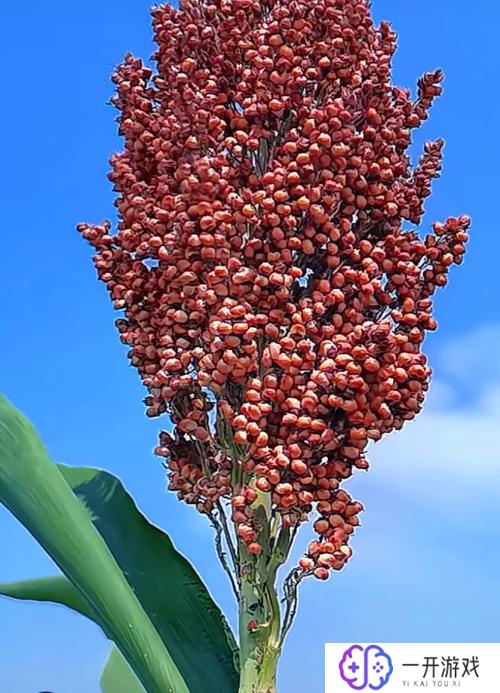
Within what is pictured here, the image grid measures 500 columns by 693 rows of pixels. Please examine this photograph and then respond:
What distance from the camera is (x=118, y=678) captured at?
3.02 meters

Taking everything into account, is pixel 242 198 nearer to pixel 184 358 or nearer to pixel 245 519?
pixel 184 358

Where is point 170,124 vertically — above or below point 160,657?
above

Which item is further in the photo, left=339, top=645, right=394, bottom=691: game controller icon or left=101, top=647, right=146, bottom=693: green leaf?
left=339, top=645, right=394, bottom=691: game controller icon

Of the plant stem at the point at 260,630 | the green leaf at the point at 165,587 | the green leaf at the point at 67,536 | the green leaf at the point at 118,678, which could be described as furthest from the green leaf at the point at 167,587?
the green leaf at the point at 118,678

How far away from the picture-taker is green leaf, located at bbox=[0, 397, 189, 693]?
7.07 feet

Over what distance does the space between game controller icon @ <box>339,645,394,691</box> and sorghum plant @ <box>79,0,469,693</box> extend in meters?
1.14

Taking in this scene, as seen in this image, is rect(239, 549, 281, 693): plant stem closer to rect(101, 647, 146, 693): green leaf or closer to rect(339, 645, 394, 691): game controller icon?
rect(101, 647, 146, 693): green leaf

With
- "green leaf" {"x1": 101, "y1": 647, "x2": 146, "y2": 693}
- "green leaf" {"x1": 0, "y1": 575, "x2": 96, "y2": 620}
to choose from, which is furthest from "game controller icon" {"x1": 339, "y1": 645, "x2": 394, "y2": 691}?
"green leaf" {"x1": 0, "y1": 575, "x2": 96, "y2": 620}

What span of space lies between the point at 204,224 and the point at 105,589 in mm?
738

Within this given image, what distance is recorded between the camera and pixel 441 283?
2383mm

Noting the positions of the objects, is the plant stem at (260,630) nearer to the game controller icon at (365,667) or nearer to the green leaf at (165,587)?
the green leaf at (165,587)

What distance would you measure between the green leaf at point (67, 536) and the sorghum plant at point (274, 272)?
0.76 feet

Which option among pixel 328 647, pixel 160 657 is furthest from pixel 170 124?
pixel 328 647

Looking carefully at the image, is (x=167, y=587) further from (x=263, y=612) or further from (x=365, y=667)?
(x=365, y=667)
